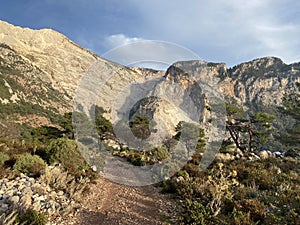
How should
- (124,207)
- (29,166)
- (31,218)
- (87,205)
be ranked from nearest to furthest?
(31,218) < (87,205) < (124,207) < (29,166)

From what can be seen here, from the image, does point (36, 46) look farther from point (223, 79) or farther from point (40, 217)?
point (40, 217)

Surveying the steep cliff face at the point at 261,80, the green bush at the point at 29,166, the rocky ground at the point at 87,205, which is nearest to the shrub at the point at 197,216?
the rocky ground at the point at 87,205

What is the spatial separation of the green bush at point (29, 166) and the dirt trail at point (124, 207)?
2200 millimetres

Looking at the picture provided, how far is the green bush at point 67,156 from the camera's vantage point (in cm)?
1203

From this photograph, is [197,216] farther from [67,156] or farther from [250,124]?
[250,124]

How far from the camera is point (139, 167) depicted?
1806 centimetres

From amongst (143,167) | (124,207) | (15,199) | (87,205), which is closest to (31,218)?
(15,199)

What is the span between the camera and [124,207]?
8.95 m

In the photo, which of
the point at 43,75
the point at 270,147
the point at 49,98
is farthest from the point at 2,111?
the point at 270,147

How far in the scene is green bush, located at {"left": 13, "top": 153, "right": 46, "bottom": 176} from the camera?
34.0ft

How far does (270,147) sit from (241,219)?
70.3 m

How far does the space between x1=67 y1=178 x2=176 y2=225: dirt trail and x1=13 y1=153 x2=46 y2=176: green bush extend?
220 cm

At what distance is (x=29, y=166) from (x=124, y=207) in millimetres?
4352

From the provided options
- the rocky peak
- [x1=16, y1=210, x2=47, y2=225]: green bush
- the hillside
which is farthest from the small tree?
the rocky peak
